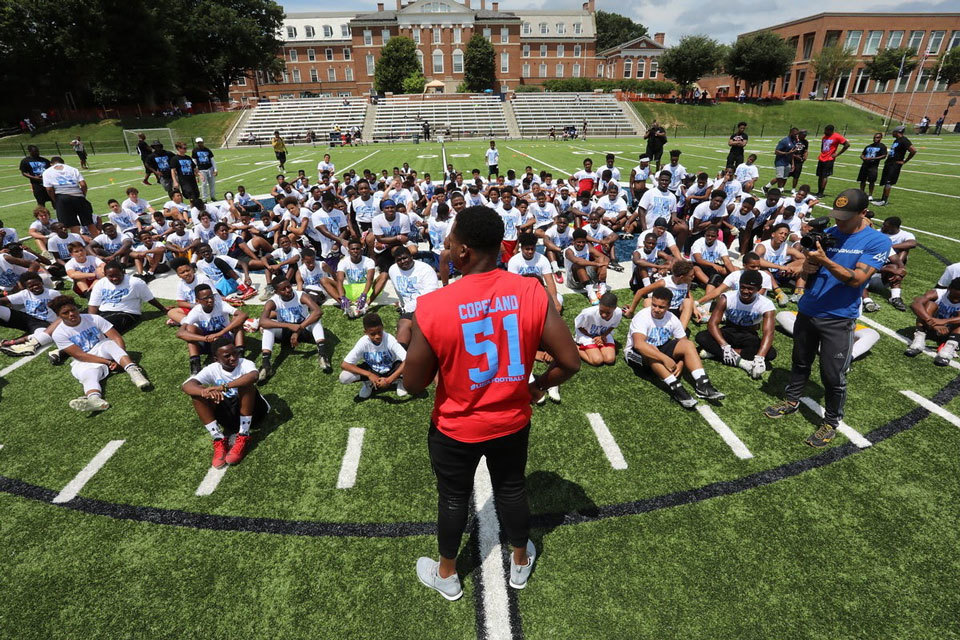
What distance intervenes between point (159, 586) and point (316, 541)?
1170 mm

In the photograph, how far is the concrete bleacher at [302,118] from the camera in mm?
46344

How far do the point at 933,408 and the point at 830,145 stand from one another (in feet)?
41.9

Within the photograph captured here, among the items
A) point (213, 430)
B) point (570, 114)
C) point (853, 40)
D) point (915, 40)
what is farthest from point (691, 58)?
point (213, 430)

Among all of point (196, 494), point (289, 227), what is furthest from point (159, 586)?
point (289, 227)

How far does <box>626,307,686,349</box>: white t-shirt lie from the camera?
5.83 metres

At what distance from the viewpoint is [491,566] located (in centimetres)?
352

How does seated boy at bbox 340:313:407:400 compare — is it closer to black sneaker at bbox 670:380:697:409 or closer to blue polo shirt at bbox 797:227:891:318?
black sneaker at bbox 670:380:697:409

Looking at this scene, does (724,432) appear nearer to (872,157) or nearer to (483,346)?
(483,346)

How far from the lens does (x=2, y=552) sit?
376 centimetres

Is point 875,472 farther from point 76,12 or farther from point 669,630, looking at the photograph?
point 76,12

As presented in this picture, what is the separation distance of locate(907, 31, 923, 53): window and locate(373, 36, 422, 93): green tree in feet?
239

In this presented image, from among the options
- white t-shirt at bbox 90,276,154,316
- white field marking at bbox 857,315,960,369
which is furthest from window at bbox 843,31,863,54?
white t-shirt at bbox 90,276,154,316

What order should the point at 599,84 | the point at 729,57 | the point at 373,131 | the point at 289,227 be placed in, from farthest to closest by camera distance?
the point at 599,84, the point at 729,57, the point at 373,131, the point at 289,227

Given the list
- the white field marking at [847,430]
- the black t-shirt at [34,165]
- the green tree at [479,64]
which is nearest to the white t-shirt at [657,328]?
the white field marking at [847,430]
